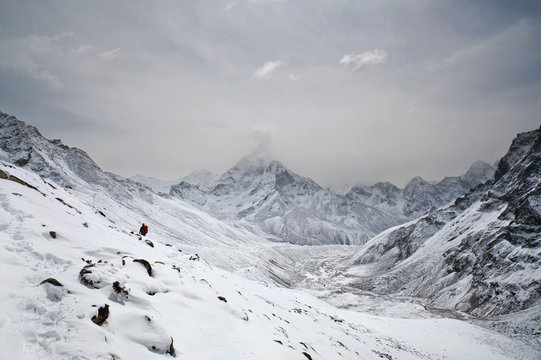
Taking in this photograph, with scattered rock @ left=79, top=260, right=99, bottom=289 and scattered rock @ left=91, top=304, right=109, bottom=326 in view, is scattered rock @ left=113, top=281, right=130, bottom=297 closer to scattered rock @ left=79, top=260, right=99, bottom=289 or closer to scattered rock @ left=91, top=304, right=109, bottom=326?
scattered rock @ left=79, top=260, right=99, bottom=289

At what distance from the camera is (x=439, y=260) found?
12281 centimetres

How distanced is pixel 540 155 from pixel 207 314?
6743 inches

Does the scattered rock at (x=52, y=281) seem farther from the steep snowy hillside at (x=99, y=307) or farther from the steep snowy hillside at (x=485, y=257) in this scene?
the steep snowy hillside at (x=485, y=257)

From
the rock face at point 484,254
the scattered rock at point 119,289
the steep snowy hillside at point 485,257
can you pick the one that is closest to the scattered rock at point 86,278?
the scattered rock at point 119,289

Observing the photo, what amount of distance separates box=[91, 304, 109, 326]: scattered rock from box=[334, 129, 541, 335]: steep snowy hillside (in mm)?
79443

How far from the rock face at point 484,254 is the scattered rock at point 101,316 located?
82205 mm

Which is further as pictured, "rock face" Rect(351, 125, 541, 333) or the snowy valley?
"rock face" Rect(351, 125, 541, 333)

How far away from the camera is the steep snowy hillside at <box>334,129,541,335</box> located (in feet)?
253

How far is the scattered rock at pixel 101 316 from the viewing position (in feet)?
28.8

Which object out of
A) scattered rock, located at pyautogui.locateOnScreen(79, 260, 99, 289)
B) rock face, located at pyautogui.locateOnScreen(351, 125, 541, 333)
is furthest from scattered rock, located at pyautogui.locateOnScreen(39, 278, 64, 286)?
rock face, located at pyautogui.locateOnScreen(351, 125, 541, 333)

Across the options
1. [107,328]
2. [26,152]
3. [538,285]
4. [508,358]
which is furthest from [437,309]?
[26,152]

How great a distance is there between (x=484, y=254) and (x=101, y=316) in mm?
126820

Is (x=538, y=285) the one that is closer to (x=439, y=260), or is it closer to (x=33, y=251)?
(x=439, y=260)

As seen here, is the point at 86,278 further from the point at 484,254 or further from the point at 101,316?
the point at 484,254
